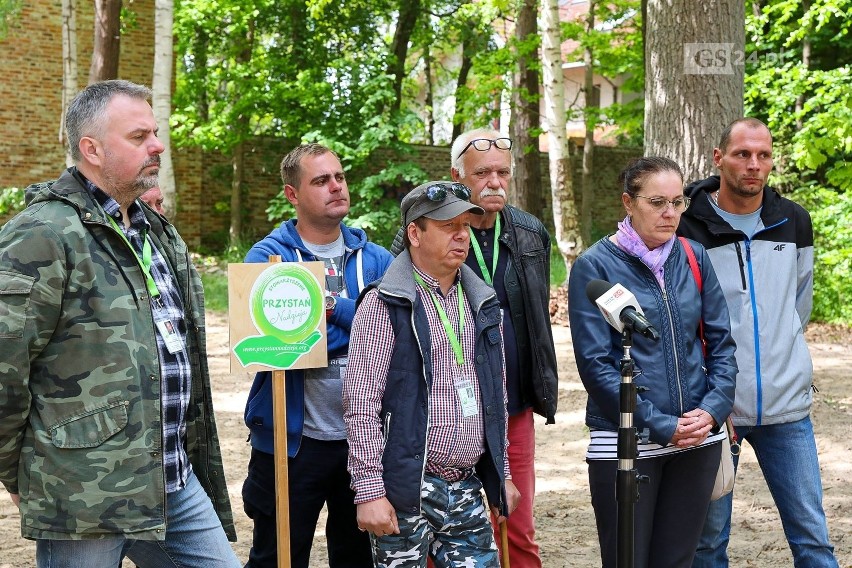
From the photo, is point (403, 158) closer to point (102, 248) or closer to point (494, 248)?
point (494, 248)

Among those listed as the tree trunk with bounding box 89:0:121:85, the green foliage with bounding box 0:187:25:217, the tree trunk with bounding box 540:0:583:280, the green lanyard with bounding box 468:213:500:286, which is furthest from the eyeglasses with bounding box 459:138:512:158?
the green foliage with bounding box 0:187:25:217

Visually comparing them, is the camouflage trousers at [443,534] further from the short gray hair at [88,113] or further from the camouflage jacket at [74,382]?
the short gray hair at [88,113]

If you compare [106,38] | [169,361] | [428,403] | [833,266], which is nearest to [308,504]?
[428,403]

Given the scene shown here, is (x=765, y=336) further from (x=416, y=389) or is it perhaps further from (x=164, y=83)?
(x=164, y=83)

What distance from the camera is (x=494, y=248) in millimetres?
4473

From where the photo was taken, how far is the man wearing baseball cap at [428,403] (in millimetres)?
3520

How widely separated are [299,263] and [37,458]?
1.36 m

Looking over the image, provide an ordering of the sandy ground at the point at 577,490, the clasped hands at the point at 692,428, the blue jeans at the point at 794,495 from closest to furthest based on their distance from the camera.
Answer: the clasped hands at the point at 692,428
the blue jeans at the point at 794,495
the sandy ground at the point at 577,490

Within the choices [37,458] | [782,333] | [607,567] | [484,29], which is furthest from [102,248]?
[484,29]

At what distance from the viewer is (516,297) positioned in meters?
4.43

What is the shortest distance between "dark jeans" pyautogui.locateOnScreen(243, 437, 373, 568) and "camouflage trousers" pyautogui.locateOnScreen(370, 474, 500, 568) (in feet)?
1.84

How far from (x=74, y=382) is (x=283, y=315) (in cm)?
116

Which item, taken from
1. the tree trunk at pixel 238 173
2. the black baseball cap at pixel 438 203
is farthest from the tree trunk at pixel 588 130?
the black baseball cap at pixel 438 203

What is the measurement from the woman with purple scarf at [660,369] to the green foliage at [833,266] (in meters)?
11.0
